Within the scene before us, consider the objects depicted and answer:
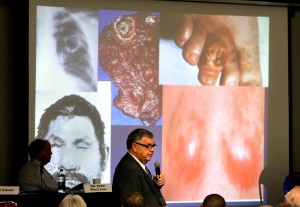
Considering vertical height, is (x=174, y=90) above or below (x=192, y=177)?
above

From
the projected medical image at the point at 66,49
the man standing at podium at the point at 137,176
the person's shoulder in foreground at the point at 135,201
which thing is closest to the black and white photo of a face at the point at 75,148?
the projected medical image at the point at 66,49

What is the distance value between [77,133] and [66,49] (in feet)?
2.84

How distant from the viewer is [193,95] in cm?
854

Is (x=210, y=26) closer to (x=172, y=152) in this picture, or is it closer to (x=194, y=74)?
(x=194, y=74)

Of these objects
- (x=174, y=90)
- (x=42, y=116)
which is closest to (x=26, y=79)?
(x=42, y=116)

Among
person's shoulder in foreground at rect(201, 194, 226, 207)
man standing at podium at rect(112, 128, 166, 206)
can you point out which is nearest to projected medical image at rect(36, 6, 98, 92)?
man standing at podium at rect(112, 128, 166, 206)

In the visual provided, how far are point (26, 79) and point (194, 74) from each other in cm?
180

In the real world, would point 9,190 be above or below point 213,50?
below

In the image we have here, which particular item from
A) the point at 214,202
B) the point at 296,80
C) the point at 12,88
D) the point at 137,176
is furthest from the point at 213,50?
the point at 214,202

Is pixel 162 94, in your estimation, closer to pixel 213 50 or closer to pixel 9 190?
pixel 213 50

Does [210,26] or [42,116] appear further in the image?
[210,26]

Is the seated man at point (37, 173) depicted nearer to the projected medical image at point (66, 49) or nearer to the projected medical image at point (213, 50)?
the projected medical image at point (66, 49)

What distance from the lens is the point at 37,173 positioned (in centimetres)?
682

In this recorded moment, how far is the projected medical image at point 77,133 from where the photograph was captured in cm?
801
